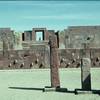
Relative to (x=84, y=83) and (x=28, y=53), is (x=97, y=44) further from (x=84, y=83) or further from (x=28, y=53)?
(x=84, y=83)

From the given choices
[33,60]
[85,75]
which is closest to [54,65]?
[85,75]

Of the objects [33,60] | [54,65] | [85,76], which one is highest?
[33,60]

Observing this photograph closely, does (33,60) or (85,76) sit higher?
(33,60)

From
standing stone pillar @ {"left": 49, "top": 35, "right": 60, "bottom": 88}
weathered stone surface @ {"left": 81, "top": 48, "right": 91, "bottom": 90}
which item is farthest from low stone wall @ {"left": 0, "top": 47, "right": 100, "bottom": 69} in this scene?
weathered stone surface @ {"left": 81, "top": 48, "right": 91, "bottom": 90}

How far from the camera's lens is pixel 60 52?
29.6m

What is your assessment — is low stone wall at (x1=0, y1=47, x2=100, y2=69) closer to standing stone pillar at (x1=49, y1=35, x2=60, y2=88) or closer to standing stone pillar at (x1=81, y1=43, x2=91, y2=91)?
standing stone pillar at (x1=49, y1=35, x2=60, y2=88)

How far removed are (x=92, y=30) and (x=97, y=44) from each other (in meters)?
1.67

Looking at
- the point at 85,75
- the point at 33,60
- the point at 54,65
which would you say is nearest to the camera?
the point at 85,75

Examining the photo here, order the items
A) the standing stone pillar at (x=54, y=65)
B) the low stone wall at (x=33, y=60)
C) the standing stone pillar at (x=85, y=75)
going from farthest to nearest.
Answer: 1. the low stone wall at (x=33, y=60)
2. the standing stone pillar at (x=54, y=65)
3. the standing stone pillar at (x=85, y=75)

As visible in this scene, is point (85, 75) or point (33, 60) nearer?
point (85, 75)

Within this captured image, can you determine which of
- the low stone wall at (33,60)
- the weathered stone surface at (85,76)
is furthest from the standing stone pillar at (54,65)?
the low stone wall at (33,60)

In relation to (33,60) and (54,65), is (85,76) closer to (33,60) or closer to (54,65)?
(54,65)

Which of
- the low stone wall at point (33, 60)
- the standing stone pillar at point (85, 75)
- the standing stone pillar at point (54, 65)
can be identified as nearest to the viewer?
the standing stone pillar at point (85, 75)

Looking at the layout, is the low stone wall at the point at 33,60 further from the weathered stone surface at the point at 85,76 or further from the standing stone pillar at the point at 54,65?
the weathered stone surface at the point at 85,76
